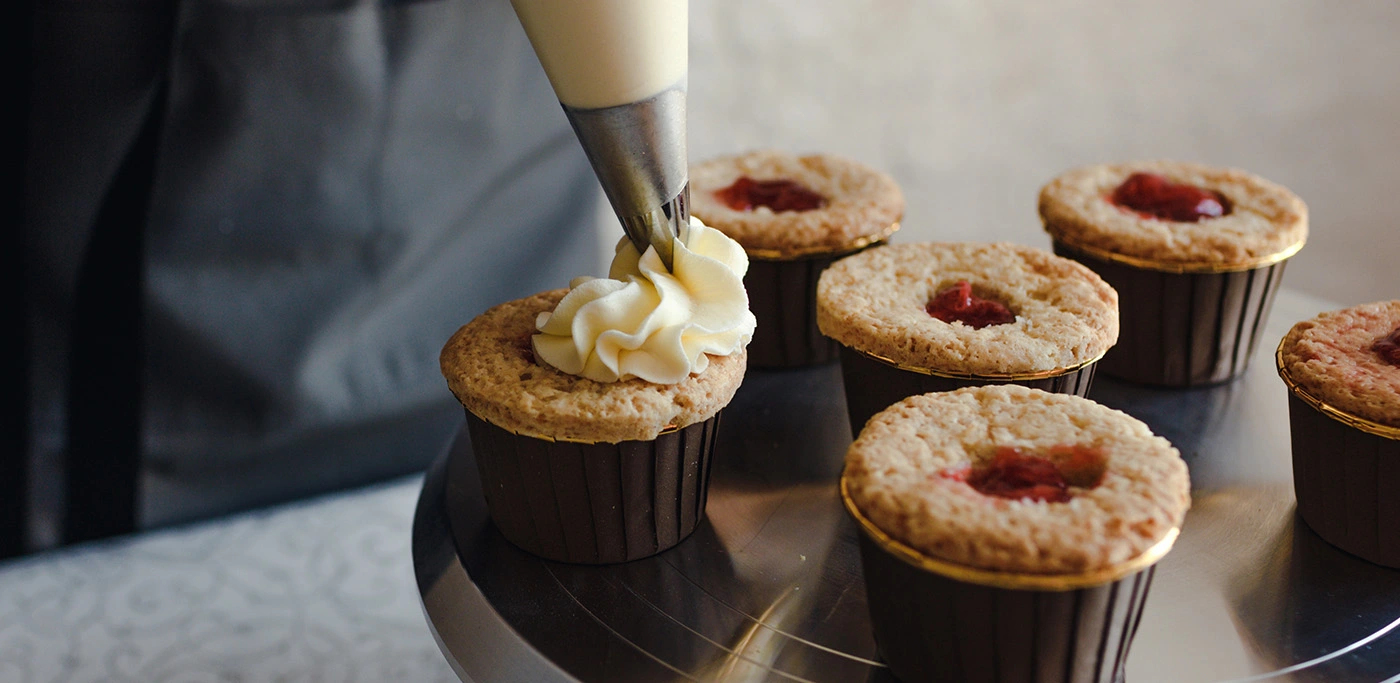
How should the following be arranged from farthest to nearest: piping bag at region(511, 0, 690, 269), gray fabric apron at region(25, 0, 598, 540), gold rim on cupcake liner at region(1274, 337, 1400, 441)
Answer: gray fabric apron at region(25, 0, 598, 540), gold rim on cupcake liner at region(1274, 337, 1400, 441), piping bag at region(511, 0, 690, 269)

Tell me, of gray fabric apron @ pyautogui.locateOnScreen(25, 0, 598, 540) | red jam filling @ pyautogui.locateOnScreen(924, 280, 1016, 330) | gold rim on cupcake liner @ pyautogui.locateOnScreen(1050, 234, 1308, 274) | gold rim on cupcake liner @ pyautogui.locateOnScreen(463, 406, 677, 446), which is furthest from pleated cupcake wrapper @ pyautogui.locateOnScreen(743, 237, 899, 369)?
gray fabric apron @ pyautogui.locateOnScreen(25, 0, 598, 540)

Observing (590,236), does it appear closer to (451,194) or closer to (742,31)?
(451,194)

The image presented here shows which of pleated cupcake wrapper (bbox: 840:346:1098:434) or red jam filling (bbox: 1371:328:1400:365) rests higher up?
red jam filling (bbox: 1371:328:1400:365)

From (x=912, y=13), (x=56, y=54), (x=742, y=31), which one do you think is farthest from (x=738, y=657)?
(x=912, y=13)

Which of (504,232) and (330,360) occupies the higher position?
(504,232)

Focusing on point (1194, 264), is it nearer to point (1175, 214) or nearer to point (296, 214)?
point (1175, 214)

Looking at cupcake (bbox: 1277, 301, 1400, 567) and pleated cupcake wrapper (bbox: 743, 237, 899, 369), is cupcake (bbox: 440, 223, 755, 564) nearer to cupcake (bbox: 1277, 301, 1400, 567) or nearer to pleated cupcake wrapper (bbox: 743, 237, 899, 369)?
pleated cupcake wrapper (bbox: 743, 237, 899, 369)

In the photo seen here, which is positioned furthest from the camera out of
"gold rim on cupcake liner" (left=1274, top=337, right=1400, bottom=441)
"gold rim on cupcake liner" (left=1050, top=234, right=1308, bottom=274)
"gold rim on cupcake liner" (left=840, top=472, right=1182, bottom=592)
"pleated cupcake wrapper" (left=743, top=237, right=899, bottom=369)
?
"pleated cupcake wrapper" (left=743, top=237, right=899, bottom=369)

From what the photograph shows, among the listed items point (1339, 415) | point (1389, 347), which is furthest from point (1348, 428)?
point (1389, 347)
